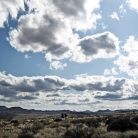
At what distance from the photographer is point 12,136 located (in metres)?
26.2

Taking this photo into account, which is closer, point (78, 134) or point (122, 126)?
point (78, 134)

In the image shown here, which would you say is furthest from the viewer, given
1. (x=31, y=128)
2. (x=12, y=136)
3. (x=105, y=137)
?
(x=31, y=128)

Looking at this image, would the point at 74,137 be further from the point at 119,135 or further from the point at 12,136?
the point at 12,136

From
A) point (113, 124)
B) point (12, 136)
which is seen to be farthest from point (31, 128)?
point (113, 124)

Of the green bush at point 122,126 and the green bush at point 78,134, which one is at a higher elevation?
the green bush at point 122,126

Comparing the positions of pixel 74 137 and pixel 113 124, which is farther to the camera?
pixel 113 124

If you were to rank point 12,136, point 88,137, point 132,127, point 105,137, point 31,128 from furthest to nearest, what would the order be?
point 31,128
point 132,127
point 12,136
point 88,137
point 105,137

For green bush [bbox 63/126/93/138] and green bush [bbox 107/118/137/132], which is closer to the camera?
green bush [bbox 63/126/93/138]

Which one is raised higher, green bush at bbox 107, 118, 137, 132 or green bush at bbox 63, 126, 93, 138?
green bush at bbox 107, 118, 137, 132

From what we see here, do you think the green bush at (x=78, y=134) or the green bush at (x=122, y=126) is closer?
the green bush at (x=78, y=134)

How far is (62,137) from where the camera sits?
24625mm

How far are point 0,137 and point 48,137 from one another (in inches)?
187

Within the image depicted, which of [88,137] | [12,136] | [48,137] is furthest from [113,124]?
[12,136]

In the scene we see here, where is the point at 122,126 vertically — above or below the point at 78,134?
above
